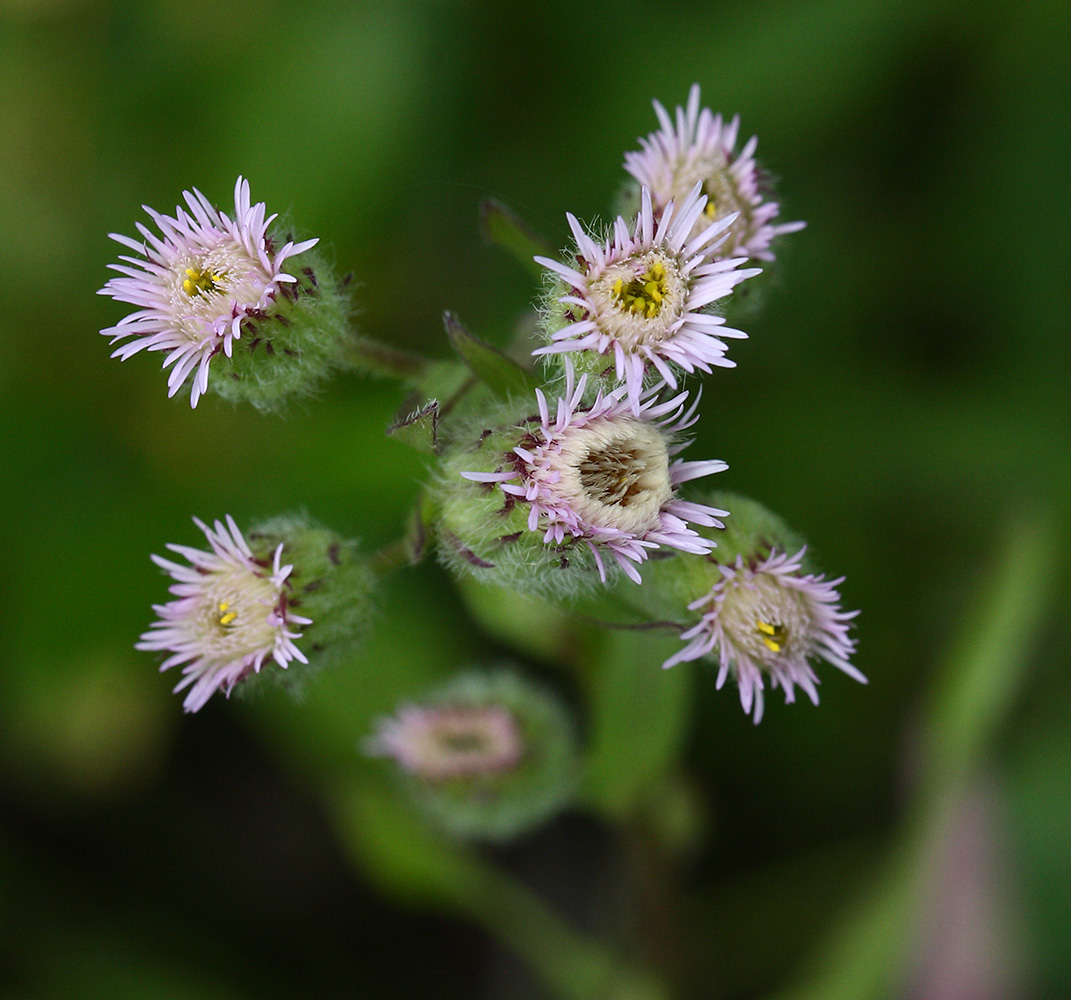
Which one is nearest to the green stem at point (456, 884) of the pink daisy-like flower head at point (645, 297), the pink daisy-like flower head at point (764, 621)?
the pink daisy-like flower head at point (764, 621)

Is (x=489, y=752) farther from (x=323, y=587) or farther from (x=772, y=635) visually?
(x=772, y=635)

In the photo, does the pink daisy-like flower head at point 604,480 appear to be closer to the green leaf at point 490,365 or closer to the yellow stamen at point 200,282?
the green leaf at point 490,365

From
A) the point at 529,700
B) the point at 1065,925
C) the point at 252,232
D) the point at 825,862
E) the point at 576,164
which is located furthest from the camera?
the point at 576,164

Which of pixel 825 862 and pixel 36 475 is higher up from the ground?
pixel 825 862

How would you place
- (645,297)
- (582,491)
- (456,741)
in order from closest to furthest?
(582,491)
(645,297)
(456,741)

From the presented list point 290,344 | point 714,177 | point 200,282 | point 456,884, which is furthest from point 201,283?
point 456,884

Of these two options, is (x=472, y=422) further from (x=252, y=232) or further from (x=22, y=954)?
(x=22, y=954)

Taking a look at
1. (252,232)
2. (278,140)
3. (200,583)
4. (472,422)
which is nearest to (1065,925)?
(472,422)
